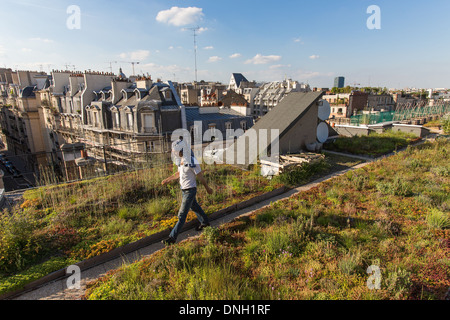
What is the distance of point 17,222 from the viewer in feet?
16.5

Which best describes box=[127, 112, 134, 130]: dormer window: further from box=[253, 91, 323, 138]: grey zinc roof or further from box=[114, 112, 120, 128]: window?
box=[253, 91, 323, 138]: grey zinc roof

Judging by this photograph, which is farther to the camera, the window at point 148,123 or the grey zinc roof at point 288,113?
the window at point 148,123

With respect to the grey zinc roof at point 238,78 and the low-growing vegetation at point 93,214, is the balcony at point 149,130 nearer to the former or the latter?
the low-growing vegetation at point 93,214

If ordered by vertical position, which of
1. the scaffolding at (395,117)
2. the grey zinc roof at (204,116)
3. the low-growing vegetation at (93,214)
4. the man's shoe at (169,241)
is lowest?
the man's shoe at (169,241)

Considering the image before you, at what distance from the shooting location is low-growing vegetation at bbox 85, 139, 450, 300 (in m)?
3.80

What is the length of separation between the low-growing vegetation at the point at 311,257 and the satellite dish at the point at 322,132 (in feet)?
24.8

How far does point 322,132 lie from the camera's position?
14914 mm

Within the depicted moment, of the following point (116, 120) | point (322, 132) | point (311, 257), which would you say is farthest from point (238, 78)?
point (311, 257)

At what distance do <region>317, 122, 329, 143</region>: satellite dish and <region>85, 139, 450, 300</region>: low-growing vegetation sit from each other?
7.55 metres

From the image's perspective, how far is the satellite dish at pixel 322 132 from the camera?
14641 mm

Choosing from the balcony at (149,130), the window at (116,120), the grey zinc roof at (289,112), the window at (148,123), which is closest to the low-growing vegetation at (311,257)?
the grey zinc roof at (289,112)

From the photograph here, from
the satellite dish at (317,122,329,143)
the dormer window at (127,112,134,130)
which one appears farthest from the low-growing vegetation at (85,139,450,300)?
the dormer window at (127,112,134,130)
